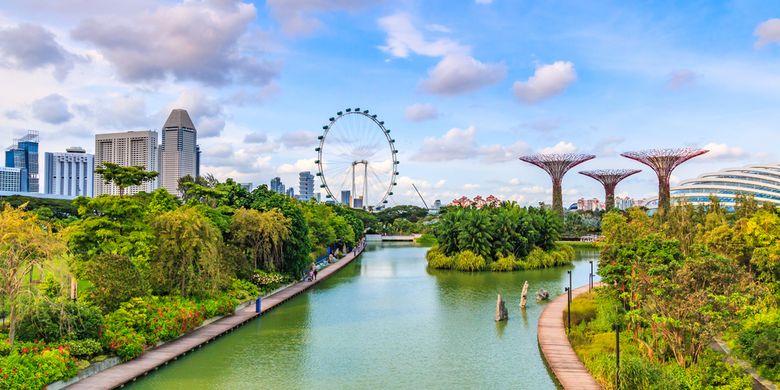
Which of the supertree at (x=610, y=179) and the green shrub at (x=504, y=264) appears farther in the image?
the supertree at (x=610, y=179)

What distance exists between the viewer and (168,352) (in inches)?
883

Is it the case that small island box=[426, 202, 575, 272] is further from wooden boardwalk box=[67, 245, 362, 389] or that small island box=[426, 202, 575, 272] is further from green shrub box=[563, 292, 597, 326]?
wooden boardwalk box=[67, 245, 362, 389]

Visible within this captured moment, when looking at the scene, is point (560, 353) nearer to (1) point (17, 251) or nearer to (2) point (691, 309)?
(2) point (691, 309)

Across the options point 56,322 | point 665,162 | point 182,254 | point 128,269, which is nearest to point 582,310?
point 182,254

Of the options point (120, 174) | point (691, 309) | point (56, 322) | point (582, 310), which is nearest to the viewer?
point (691, 309)

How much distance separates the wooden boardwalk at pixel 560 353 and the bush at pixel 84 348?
14.7 metres

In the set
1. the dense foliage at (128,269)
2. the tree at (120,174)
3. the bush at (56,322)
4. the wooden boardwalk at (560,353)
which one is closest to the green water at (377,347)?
the wooden boardwalk at (560,353)

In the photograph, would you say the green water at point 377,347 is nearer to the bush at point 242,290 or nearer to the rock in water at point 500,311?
the rock in water at point 500,311

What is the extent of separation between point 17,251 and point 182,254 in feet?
33.8

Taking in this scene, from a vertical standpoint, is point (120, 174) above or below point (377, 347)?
above

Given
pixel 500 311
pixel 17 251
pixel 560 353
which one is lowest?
pixel 560 353

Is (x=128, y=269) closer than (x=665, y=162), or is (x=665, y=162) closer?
(x=128, y=269)

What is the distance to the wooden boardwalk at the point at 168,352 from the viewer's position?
61.6ft

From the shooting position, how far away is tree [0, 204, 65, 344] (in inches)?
705
